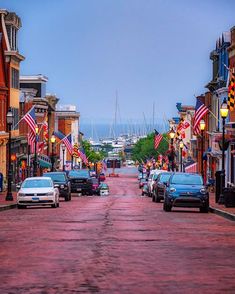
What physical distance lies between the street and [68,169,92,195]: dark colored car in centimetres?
4097

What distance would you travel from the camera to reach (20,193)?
1779 inches

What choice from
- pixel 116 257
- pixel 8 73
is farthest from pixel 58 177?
pixel 116 257

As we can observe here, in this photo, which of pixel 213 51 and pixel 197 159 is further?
pixel 197 159

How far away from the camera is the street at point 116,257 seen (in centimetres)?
1462

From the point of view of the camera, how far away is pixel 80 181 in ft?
240

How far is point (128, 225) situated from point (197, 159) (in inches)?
3360

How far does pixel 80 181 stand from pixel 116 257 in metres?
54.4

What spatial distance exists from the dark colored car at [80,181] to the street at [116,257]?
134ft

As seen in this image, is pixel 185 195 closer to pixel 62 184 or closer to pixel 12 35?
pixel 62 184

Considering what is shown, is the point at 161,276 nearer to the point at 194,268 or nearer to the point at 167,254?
the point at 194,268

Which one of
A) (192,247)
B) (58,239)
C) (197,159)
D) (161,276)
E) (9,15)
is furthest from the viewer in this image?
(197,159)

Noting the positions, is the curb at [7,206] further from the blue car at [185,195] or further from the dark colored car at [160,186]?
the dark colored car at [160,186]

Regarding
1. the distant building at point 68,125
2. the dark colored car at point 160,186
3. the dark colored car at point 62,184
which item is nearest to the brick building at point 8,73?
the dark colored car at point 62,184

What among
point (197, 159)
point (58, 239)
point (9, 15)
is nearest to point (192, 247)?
point (58, 239)
